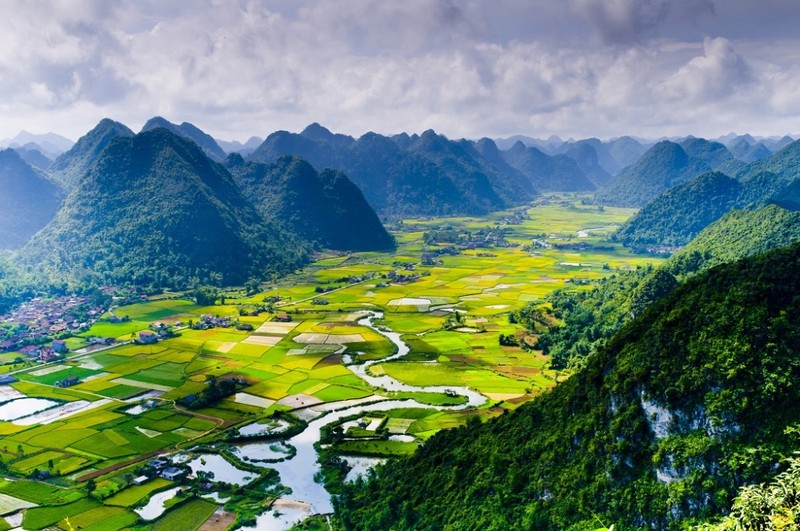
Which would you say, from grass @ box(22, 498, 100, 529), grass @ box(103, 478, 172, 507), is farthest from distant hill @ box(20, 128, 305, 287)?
grass @ box(22, 498, 100, 529)

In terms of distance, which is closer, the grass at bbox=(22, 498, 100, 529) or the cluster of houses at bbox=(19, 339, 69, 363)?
the grass at bbox=(22, 498, 100, 529)

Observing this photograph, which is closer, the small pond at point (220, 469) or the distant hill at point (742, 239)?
the small pond at point (220, 469)

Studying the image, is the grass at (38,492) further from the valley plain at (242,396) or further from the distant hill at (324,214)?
the distant hill at (324,214)

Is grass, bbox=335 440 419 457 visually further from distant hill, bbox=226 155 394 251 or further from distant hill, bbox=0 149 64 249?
distant hill, bbox=0 149 64 249

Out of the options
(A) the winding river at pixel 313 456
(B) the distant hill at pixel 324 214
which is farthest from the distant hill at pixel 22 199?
(A) the winding river at pixel 313 456

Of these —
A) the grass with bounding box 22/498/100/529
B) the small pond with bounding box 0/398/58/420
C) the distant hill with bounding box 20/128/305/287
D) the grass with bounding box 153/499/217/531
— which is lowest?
the grass with bounding box 153/499/217/531

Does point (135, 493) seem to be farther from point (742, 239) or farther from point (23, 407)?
point (742, 239)
